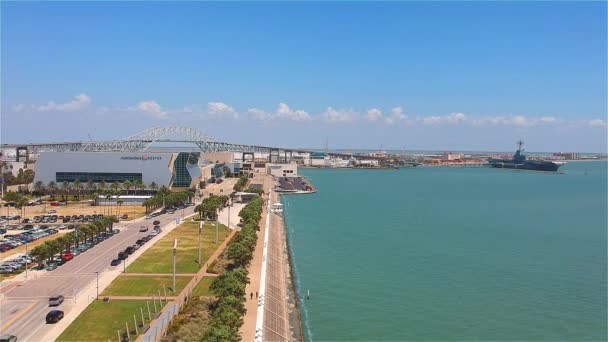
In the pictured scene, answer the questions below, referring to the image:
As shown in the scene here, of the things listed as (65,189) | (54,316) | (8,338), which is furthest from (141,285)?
(65,189)

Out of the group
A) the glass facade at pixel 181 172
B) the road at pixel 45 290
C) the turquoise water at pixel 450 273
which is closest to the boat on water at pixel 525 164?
the turquoise water at pixel 450 273

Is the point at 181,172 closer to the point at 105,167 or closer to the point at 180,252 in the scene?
the point at 105,167

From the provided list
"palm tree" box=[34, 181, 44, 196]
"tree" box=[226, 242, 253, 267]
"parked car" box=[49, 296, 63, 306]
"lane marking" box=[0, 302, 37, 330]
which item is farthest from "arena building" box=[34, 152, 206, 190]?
"lane marking" box=[0, 302, 37, 330]

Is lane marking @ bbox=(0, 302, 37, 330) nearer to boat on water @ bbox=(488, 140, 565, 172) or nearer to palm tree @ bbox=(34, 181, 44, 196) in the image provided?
palm tree @ bbox=(34, 181, 44, 196)

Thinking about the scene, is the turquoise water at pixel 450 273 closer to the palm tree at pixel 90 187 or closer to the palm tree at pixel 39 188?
the palm tree at pixel 90 187

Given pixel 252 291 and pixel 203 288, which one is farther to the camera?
pixel 203 288

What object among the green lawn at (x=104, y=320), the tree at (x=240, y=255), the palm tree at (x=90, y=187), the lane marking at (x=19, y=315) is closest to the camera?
the green lawn at (x=104, y=320)

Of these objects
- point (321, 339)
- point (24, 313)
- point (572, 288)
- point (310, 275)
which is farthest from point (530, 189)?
point (24, 313)
